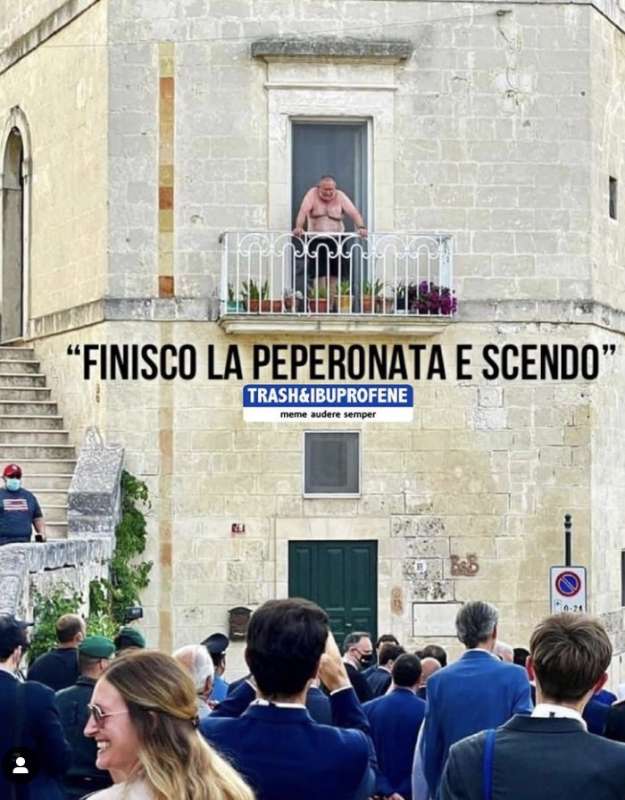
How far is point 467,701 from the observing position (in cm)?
888

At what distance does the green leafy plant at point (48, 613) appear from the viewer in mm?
17312

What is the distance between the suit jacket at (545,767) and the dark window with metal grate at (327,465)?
1788cm

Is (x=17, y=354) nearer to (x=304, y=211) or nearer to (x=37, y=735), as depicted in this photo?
(x=304, y=211)

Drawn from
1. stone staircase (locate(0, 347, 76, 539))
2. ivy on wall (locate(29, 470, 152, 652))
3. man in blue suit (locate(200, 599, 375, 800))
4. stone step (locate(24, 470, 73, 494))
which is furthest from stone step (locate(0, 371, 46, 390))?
man in blue suit (locate(200, 599, 375, 800))

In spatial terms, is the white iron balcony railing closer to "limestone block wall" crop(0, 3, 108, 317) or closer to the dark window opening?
"limestone block wall" crop(0, 3, 108, 317)

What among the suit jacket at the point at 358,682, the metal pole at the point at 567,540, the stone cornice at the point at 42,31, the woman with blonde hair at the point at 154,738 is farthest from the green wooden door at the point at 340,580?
the woman with blonde hair at the point at 154,738

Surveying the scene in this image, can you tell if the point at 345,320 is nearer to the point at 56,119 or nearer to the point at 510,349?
the point at 510,349

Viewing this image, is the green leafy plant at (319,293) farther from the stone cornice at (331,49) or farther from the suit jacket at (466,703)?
the suit jacket at (466,703)

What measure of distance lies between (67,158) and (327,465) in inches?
200

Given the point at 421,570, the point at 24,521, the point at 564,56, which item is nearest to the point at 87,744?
the point at 24,521

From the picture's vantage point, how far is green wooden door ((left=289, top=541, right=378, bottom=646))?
2319 centimetres

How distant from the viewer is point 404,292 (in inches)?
926

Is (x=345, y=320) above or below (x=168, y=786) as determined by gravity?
above

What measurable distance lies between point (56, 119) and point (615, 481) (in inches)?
323
